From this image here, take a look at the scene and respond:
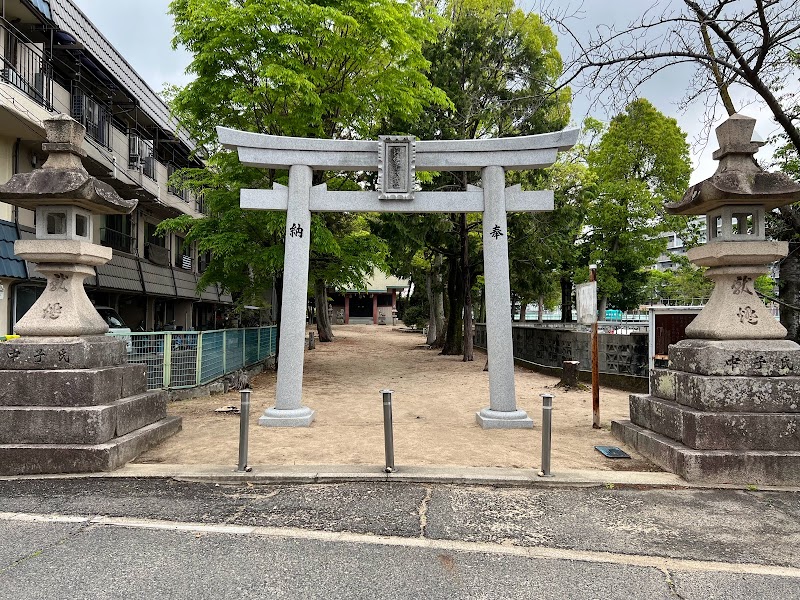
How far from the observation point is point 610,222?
25.1 metres

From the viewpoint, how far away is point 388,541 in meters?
4.06

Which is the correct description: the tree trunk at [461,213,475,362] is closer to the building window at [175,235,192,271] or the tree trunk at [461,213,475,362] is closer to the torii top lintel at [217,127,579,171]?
the torii top lintel at [217,127,579,171]

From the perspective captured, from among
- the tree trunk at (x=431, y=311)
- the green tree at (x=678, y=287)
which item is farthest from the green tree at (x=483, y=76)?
the green tree at (x=678, y=287)

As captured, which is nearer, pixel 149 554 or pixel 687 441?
pixel 149 554

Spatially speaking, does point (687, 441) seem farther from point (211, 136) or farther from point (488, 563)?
point (211, 136)

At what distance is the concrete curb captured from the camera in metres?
5.46

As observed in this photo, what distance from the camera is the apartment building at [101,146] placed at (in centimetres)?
1211

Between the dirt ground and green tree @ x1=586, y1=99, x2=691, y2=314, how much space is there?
43.6ft

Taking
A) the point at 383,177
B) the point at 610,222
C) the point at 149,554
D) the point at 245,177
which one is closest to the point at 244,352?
the point at 245,177

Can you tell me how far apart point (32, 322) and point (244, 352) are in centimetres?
856

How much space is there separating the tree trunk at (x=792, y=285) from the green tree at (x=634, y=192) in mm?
14783

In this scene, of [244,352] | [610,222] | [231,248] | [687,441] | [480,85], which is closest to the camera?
[687,441]

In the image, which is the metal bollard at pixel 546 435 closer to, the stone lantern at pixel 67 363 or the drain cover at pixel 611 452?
the drain cover at pixel 611 452

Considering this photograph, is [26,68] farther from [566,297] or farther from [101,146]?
[566,297]
